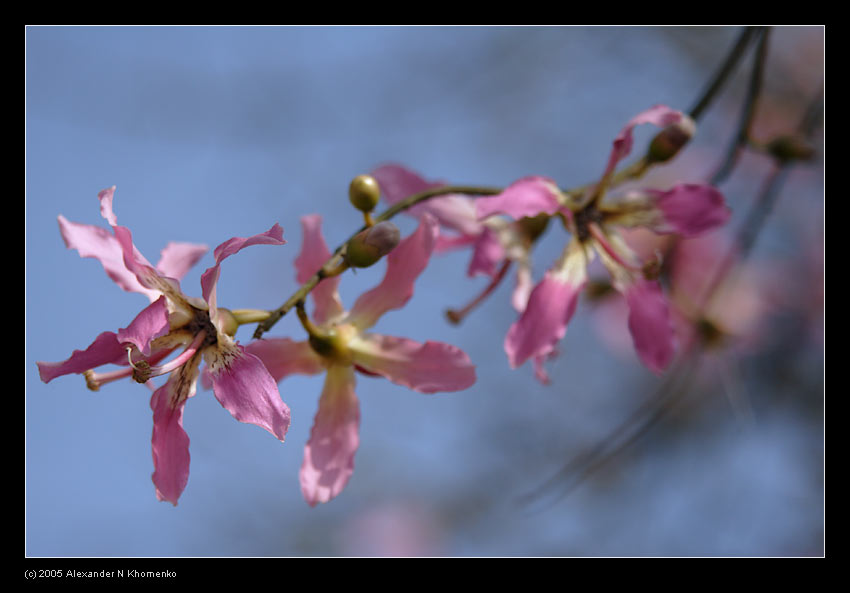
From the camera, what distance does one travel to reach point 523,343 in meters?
1.46

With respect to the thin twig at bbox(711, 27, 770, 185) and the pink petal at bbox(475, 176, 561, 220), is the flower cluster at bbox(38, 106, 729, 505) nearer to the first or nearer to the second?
the pink petal at bbox(475, 176, 561, 220)

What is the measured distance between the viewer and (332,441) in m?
1.38

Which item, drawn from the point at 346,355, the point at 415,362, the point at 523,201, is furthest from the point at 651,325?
the point at 346,355

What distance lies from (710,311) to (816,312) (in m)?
1.99

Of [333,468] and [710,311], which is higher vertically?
[710,311]

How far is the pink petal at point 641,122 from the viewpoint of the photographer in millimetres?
1454

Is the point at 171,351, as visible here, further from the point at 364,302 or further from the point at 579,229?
the point at 579,229

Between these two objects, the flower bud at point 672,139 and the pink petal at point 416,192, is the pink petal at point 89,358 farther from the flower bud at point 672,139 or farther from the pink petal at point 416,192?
the flower bud at point 672,139

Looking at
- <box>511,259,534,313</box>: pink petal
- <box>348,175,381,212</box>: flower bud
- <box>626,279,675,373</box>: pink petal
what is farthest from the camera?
<box>511,259,534,313</box>: pink petal

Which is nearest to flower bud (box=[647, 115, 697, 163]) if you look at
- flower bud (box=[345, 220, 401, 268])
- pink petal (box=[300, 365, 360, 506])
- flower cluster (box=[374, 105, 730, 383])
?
flower cluster (box=[374, 105, 730, 383])

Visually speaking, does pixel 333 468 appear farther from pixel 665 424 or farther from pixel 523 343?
pixel 665 424

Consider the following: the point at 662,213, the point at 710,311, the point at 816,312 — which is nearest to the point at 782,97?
the point at 816,312

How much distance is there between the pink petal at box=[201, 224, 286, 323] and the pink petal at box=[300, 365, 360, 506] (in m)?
0.31

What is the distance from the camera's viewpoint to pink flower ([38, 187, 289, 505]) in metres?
1.11
